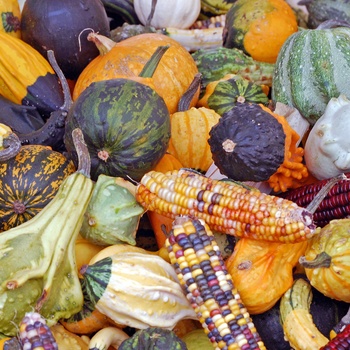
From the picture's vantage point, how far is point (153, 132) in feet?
7.68

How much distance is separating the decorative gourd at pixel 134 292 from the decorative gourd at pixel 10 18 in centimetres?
182

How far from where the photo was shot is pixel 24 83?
2.95m

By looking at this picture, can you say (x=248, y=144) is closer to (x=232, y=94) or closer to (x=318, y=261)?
(x=318, y=261)

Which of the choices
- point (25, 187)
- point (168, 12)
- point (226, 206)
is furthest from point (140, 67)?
point (226, 206)

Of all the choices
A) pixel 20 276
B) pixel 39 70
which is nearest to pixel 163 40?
pixel 39 70

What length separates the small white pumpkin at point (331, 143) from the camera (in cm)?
253

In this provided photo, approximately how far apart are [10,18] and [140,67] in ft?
2.90

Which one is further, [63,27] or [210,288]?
[63,27]

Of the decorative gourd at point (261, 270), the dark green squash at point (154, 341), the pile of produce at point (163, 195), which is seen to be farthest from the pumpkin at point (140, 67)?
the dark green squash at point (154, 341)

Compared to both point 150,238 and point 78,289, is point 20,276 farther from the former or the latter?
point 150,238

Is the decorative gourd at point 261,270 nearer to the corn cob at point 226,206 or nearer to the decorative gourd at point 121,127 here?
the corn cob at point 226,206

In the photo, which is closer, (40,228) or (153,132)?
(40,228)

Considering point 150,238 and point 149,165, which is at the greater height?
point 149,165

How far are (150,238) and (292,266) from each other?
2.25ft
